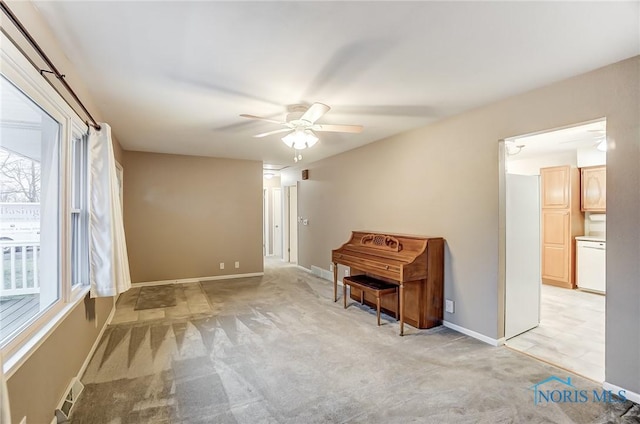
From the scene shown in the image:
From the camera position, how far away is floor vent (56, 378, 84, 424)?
1880 millimetres

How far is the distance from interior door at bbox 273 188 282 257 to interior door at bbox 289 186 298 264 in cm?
78

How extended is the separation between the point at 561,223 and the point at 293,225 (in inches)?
216

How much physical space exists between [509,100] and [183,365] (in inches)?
151

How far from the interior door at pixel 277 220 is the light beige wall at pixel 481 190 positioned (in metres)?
3.02

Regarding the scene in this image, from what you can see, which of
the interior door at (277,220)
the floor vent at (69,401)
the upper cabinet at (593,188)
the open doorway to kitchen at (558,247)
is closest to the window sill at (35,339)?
the floor vent at (69,401)

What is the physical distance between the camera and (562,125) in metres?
2.54

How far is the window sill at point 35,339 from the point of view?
4.47ft

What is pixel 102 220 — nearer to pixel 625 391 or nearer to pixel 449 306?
pixel 449 306

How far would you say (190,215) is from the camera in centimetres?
577

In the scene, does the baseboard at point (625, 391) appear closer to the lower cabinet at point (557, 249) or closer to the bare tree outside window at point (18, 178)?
the lower cabinet at point (557, 249)

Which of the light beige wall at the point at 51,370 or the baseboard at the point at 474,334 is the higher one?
the light beige wall at the point at 51,370

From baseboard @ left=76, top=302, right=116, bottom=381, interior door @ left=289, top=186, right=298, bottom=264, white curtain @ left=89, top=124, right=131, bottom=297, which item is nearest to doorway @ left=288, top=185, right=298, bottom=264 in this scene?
interior door @ left=289, top=186, right=298, bottom=264

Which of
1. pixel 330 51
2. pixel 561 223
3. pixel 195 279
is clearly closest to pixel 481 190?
pixel 330 51

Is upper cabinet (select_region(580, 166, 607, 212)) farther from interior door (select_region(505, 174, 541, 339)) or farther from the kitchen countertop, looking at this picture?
interior door (select_region(505, 174, 541, 339))
